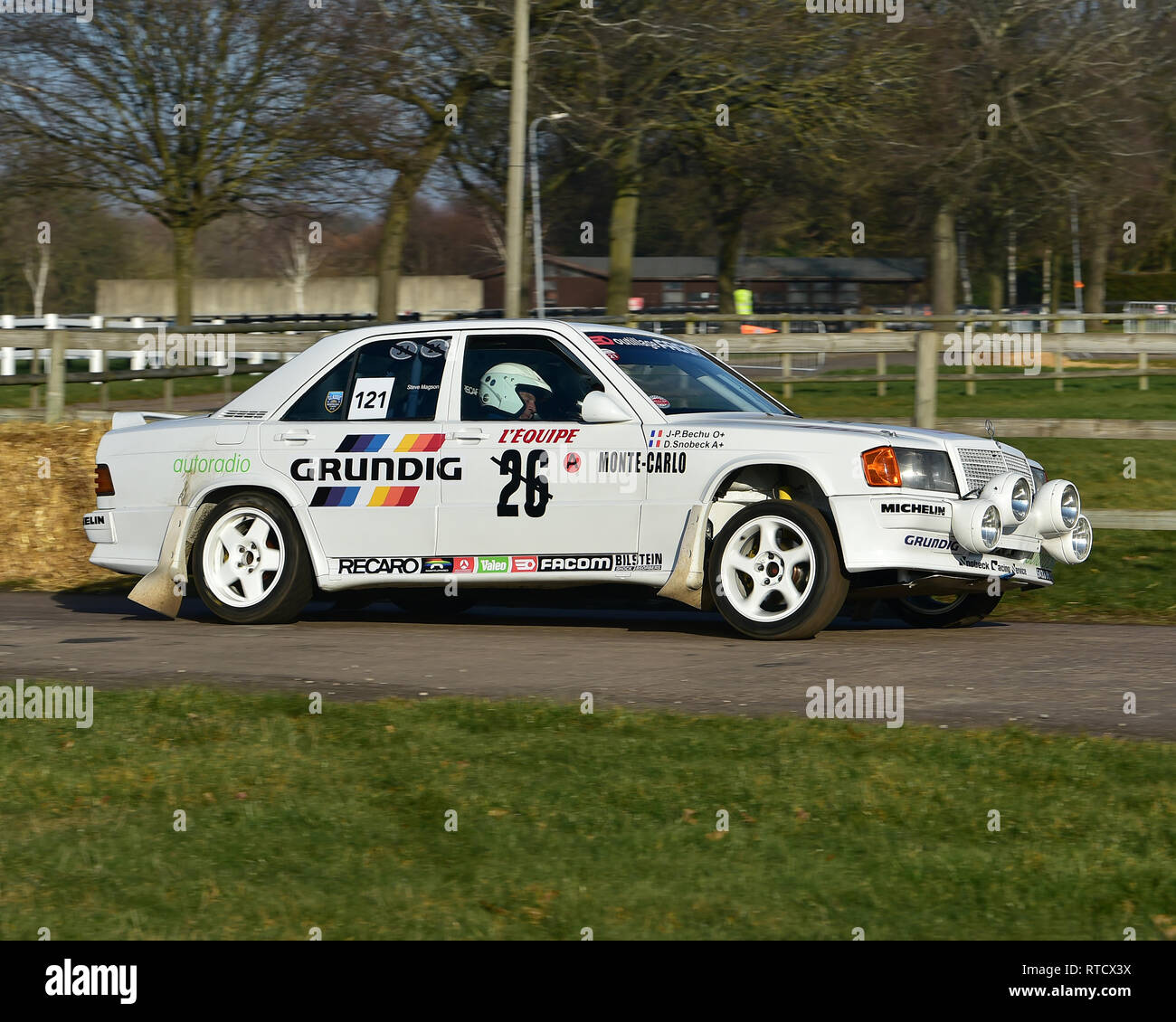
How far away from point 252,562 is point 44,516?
3854 millimetres

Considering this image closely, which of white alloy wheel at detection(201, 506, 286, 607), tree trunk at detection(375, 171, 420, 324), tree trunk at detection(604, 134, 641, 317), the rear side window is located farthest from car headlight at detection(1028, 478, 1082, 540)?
tree trunk at detection(604, 134, 641, 317)

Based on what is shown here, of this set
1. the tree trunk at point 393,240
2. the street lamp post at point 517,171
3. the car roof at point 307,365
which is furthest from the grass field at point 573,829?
the tree trunk at point 393,240

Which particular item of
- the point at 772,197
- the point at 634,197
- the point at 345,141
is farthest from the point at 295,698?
the point at 772,197

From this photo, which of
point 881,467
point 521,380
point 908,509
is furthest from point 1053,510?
point 521,380

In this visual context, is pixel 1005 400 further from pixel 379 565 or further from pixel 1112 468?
pixel 379 565

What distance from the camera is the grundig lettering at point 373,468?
922 centimetres

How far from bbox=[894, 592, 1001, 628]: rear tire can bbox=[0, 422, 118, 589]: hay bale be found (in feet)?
20.3

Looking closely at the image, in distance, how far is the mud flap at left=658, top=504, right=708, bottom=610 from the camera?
875 centimetres

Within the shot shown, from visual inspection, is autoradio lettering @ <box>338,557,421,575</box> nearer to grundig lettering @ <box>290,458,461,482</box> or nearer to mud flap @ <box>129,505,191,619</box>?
grundig lettering @ <box>290,458,461,482</box>

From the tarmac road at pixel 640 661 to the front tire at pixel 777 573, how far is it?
5.4 inches

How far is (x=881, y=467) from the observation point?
8.53m

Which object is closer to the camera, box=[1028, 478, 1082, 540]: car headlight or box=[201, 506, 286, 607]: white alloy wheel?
box=[1028, 478, 1082, 540]: car headlight
